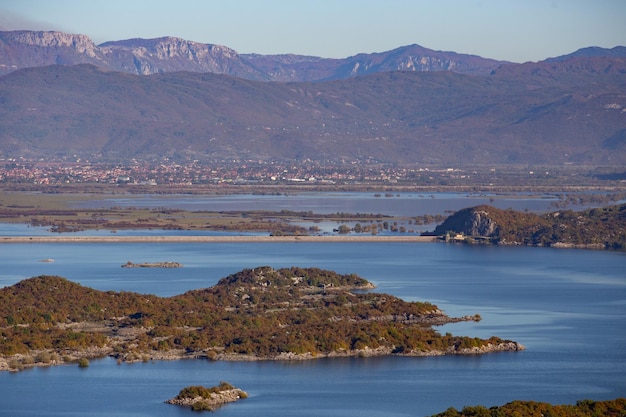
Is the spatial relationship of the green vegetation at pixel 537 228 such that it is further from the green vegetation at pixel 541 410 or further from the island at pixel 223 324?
the green vegetation at pixel 541 410

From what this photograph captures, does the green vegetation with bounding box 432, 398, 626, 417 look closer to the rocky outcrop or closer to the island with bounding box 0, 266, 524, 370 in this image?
the island with bounding box 0, 266, 524, 370

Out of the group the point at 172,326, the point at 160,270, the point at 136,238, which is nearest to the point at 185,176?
the point at 136,238

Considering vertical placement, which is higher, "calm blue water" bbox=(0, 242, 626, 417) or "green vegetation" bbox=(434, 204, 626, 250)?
"green vegetation" bbox=(434, 204, 626, 250)

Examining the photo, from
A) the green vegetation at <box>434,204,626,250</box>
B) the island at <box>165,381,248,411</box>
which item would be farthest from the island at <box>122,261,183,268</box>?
the island at <box>165,381,248,411</box>

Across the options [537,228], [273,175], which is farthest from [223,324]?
[273,175]

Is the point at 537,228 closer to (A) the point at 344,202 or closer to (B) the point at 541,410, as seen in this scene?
(A) the point at 344,202
